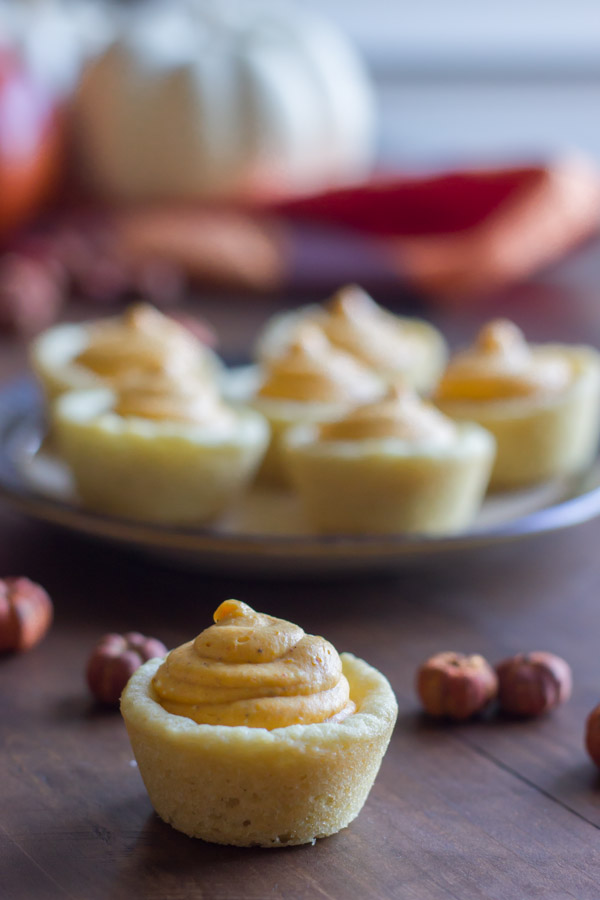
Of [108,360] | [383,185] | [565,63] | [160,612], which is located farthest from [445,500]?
[565,63]


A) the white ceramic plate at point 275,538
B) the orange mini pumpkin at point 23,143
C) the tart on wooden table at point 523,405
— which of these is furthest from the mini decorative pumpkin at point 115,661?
the orange mini pumpkin at point 23,143

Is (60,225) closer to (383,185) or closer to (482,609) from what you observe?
(383,185)

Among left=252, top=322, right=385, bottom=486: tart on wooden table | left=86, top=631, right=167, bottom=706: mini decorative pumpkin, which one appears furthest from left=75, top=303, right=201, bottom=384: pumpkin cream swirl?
left=86, top=631, right=167, bottom=706: mini decorative pumpkin

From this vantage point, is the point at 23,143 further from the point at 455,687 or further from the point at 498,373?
the point at 455,687

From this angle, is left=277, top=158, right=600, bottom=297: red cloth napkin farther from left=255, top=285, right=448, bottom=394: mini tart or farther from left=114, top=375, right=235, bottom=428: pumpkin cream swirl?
left=114, top=375, right=235, bottom=428: pumpkin cream swirl

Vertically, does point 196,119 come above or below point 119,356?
above

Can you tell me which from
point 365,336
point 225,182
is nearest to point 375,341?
point 365,336

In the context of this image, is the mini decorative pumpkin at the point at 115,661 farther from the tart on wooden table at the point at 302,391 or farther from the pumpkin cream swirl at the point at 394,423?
the tart on wooden table at the point at 302,391

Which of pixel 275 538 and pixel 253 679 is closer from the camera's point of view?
pixel 253 679
